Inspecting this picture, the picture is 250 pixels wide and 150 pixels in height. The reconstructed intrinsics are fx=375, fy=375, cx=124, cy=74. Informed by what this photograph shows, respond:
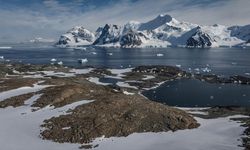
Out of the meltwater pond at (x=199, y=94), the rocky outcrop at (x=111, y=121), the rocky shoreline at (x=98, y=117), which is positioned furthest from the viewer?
the meltwater pond at (x=199, y=94)

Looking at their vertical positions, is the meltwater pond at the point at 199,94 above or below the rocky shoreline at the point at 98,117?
below

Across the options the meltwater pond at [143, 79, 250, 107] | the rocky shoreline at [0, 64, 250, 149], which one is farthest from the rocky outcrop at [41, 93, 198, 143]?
the meltwater pond at [143, 79, 250, 107]

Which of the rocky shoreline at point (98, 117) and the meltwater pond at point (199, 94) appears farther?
the meltwater pond at point (199, 94)

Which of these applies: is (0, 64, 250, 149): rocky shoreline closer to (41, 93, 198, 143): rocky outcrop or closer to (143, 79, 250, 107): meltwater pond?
(41, 93, 198, 143): rocky outcrop

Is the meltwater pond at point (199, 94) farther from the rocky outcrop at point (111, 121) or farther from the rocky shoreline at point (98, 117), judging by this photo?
the rocky outcrop at point (111, 121)

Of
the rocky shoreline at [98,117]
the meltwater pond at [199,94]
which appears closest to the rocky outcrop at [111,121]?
the rocky shoreline at [98,117]

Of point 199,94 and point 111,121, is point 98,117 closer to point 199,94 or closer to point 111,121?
point 111,121

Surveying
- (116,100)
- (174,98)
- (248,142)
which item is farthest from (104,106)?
(174,98)

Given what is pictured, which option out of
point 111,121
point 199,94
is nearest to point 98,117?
point 111,121

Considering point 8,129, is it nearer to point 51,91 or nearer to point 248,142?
point 51,91
